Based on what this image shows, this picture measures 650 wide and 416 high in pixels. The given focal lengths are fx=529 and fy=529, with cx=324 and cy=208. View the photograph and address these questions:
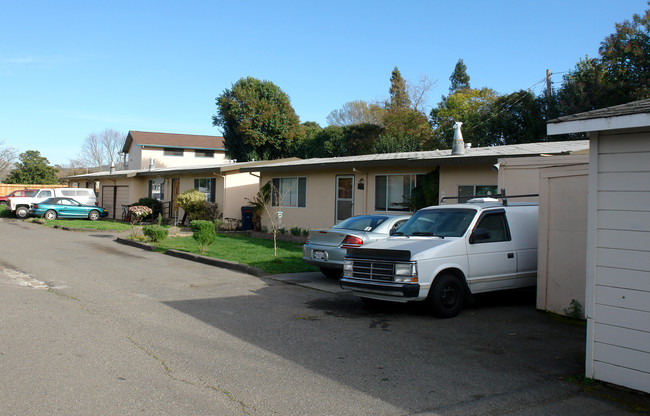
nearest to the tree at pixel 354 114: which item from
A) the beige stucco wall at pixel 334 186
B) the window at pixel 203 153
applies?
the window at pixel 203 153

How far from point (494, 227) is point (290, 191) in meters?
13.3

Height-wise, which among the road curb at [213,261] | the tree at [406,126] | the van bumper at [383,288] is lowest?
the road curb at [213,261]

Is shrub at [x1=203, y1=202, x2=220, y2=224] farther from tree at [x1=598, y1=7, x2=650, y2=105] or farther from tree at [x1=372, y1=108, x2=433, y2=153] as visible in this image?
tree at [x1=598, y1=7, x2=650, y2=105]

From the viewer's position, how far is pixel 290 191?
21.6 meters

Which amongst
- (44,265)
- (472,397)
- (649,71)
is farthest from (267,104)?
(472,397)

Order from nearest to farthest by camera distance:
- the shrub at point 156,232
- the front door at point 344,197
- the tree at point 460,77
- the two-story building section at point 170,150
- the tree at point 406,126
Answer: the shrub at point 156,232
the front door at point 344,197
the tree at point 406,126
the two-story building section at point 170,150
the tree at point 460,77

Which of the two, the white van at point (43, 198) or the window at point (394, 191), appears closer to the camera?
the window at point (394, 191)

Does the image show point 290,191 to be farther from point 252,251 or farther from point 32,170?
point 32,170

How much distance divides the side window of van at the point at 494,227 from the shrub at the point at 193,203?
18040 millimetres

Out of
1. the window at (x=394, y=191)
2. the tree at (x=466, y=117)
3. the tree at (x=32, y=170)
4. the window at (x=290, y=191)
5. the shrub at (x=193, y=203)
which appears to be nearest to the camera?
the window at (x=394, y=191)

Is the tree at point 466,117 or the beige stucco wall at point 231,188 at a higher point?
the tree at point 466,117

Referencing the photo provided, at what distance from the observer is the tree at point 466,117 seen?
1451 inches

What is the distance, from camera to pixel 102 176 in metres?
36.0

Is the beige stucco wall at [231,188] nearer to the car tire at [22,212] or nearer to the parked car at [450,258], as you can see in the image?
the car tire at [22,212]
